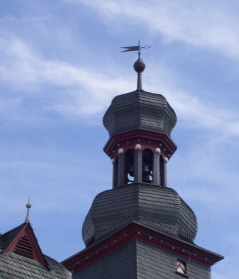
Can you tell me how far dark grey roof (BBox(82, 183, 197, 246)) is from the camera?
3644cm

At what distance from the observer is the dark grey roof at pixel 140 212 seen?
36438 millimetres

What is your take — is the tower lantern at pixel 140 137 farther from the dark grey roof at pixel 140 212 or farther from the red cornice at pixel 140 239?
the red cornice at pixel 140 239

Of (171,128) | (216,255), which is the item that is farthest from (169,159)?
(216,255)

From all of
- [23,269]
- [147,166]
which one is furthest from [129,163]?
[23,269]

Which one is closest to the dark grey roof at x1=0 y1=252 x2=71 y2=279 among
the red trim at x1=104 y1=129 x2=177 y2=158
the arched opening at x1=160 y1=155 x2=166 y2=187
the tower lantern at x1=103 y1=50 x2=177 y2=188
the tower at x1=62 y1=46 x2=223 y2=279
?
the tower at x1=62 y1=46 x2=223 y2=279

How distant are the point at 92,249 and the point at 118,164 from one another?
5.01 metres

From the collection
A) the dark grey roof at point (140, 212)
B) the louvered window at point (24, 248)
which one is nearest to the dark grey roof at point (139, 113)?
the dark grey roof at point (140, 212)

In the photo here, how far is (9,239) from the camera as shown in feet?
94.3

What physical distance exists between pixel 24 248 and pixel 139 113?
1344 centimetres

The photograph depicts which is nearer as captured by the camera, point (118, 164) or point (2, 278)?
point (2, 278)

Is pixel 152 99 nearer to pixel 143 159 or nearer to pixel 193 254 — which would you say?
Answer: pixel 143 159

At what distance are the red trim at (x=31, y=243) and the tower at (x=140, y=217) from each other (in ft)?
19.4

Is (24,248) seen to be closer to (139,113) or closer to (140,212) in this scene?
(140,212)

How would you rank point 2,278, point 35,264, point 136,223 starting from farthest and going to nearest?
point 136,223
point 35,264
point 2,278
